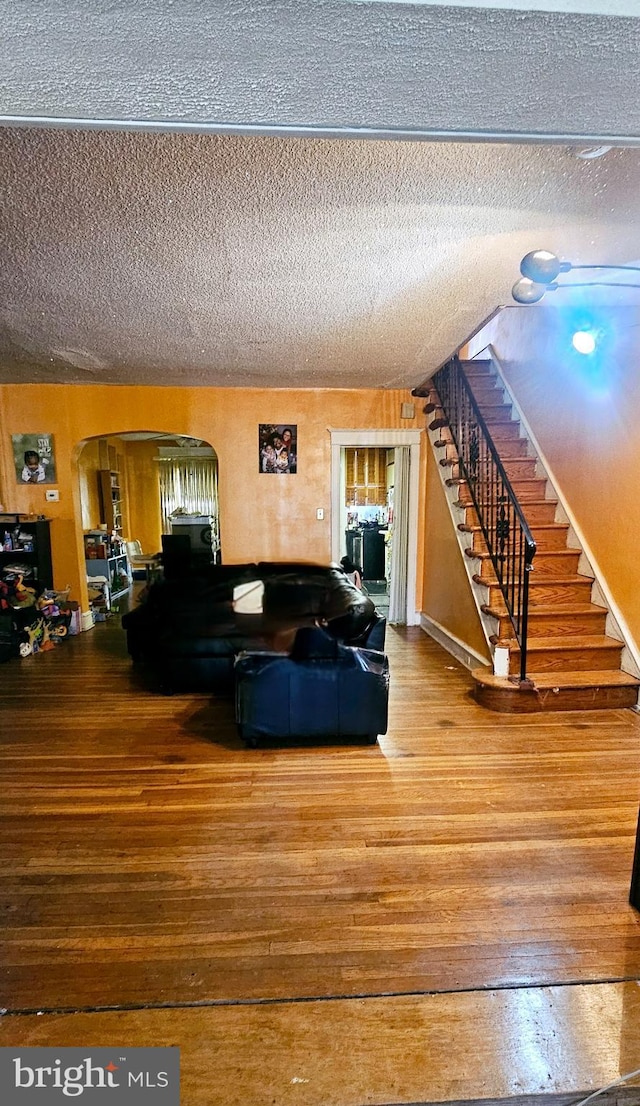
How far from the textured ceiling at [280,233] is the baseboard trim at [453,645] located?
2411mm

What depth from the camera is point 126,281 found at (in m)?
2.68

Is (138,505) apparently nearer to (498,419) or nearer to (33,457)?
(33,457)

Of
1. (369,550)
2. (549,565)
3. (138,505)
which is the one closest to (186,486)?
(138,505)

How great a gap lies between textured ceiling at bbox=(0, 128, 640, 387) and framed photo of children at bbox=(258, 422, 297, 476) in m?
1.53

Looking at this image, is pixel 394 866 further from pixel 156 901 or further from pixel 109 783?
pixel 109 783

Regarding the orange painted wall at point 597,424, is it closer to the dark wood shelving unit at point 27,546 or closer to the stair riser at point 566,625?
the stair riser at point 566,625

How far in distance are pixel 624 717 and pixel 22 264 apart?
4271 mm

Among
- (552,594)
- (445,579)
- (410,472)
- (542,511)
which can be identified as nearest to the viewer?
(552,594)

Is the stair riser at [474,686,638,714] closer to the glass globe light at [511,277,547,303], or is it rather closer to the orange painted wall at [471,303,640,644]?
the orange painted wall at [471,303,640,644]

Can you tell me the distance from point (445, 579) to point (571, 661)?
1.52 metres

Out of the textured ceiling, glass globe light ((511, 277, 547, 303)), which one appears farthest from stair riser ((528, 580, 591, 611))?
glass globe light ((511, 277, 547, 303))

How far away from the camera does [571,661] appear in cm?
357

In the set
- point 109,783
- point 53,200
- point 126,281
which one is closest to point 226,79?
point 53,200

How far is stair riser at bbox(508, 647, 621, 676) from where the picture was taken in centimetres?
356
